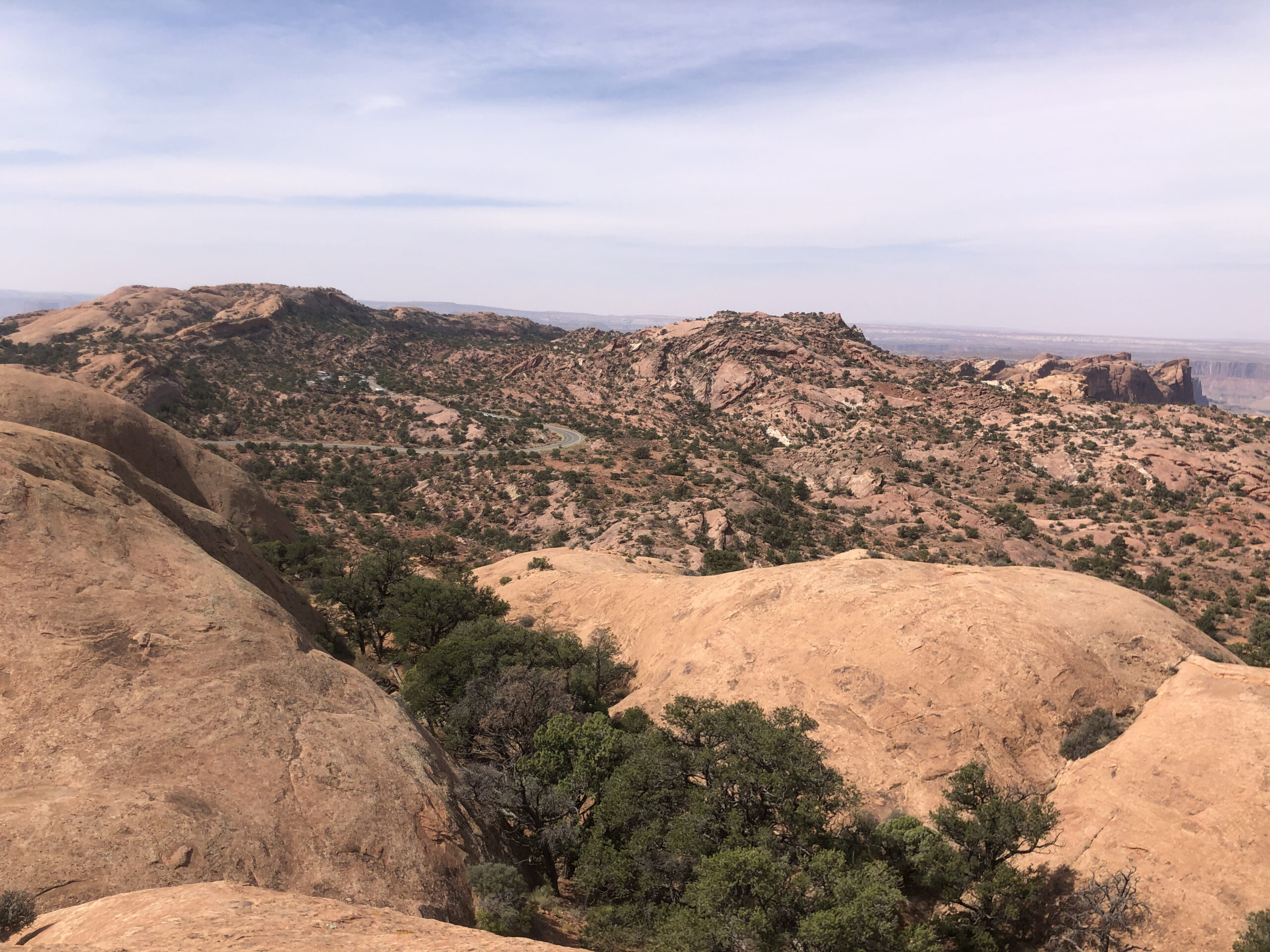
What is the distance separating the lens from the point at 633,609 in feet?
117

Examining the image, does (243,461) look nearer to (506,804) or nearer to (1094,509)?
(506,804)

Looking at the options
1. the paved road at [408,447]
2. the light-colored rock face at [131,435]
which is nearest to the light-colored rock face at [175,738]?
the light-colored rock face at [131,435]

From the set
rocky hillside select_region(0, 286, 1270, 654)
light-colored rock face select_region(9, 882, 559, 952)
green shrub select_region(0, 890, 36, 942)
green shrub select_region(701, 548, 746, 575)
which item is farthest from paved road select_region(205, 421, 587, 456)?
green shrub select_region(0, 890, 36, 942)

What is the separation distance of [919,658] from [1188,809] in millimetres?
8239

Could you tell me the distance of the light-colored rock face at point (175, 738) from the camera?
11.1m

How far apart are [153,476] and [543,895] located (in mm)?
28233

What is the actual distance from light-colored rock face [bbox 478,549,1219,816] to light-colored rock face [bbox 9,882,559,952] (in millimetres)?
15085

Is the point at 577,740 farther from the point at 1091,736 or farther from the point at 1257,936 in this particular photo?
the point at 1091,736

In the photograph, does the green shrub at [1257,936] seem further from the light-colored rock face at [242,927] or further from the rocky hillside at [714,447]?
the rocky hillside at [714,447]

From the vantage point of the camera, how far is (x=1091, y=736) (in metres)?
21.0

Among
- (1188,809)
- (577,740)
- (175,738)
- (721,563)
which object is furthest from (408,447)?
(1188,809)

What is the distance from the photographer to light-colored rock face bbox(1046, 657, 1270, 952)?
15.2 metres

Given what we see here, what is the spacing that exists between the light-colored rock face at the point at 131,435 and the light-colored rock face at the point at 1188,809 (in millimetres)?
38670

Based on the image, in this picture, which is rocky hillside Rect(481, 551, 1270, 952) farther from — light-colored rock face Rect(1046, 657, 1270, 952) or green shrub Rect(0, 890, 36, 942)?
green shrub Rect(0, 890, 36, 942)
